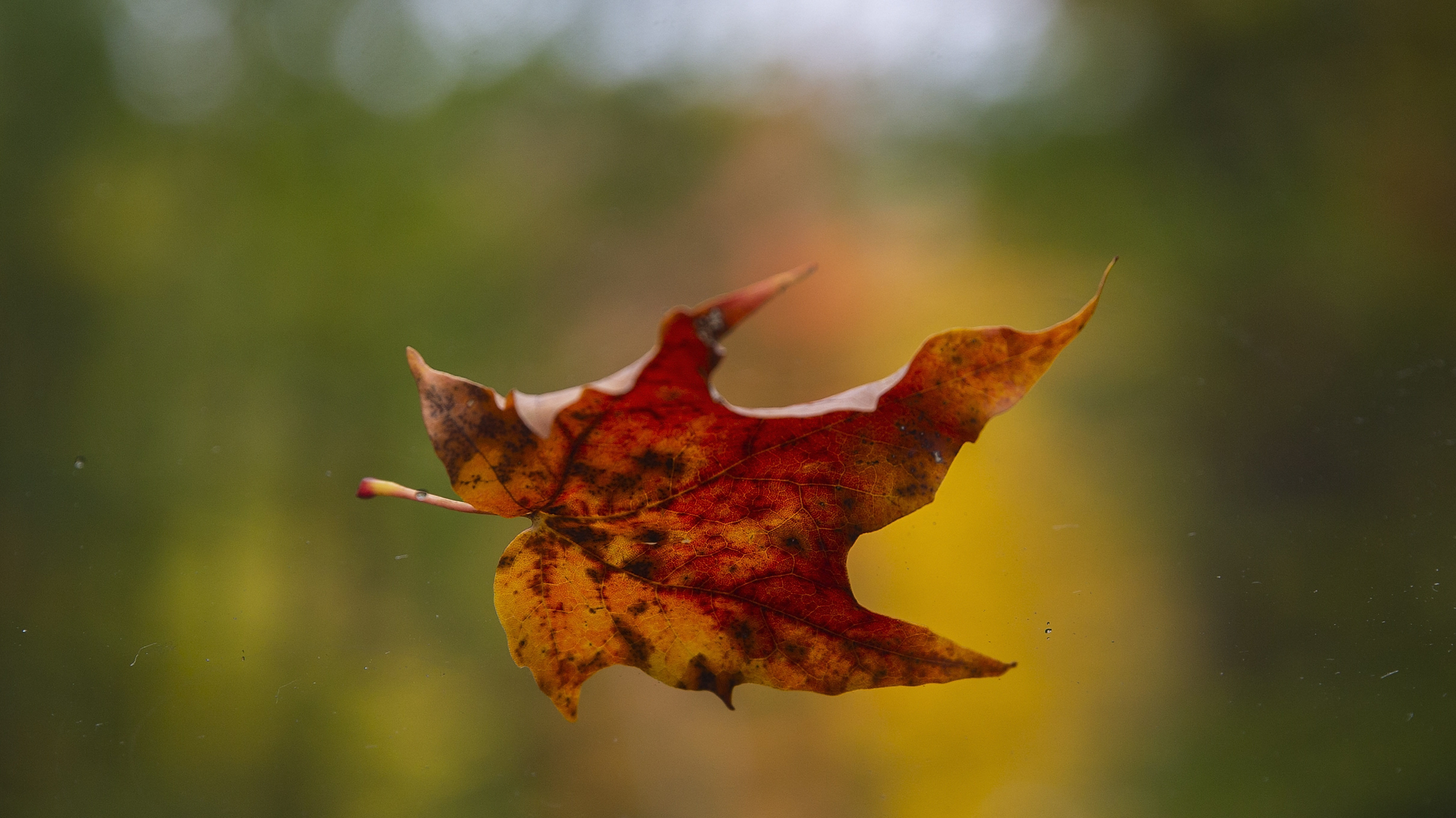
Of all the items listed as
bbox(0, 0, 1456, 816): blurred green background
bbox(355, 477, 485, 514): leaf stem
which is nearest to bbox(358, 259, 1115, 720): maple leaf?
bbox(355, 477, 485, 514): leaf stem

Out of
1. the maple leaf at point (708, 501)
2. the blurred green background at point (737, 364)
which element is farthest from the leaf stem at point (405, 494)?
the blurred green background at point (737, 364)

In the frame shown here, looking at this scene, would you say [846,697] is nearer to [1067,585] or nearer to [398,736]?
[1067,585]

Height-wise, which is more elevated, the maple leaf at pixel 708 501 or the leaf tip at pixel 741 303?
the leaf tip at pixel 741 303

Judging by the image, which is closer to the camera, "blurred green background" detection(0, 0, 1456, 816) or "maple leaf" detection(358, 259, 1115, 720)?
"maple leaf" detection(358, 259, 1115, 720)

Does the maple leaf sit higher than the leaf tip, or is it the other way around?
the leaf tip

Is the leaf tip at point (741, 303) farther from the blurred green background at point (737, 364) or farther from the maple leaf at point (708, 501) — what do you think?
the blurred green background at point (737, 364)

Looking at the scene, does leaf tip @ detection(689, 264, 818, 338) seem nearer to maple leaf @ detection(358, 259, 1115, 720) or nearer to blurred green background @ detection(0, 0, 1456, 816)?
maple leaf @ detection(358, 259, 1115, 720)

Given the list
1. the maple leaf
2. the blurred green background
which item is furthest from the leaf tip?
the blurred green background
